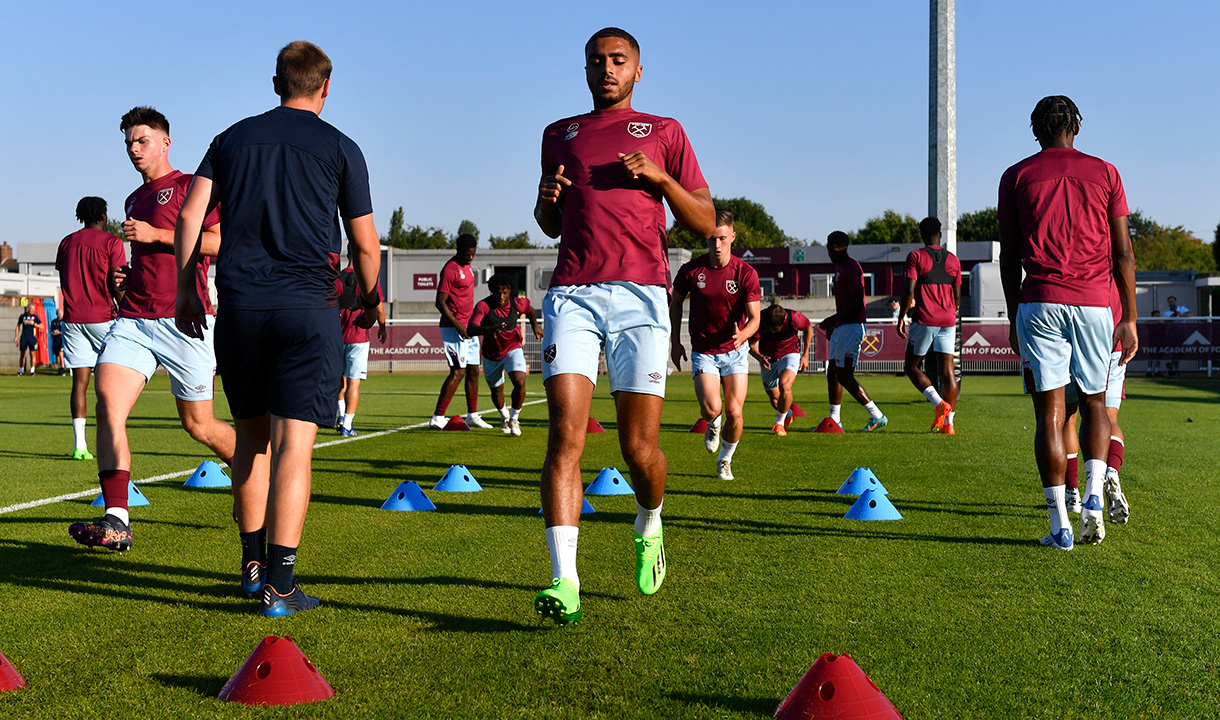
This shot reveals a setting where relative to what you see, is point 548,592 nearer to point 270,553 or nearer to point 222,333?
point 270,553

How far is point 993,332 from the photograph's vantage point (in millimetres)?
29297

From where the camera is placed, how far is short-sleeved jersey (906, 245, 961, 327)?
12.4 m

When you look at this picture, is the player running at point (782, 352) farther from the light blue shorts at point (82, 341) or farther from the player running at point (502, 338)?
the light blue shorts at point (82, 341)

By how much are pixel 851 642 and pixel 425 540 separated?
8.70ft

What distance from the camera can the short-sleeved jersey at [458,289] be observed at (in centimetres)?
1266

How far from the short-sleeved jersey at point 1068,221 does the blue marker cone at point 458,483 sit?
12.9 feet

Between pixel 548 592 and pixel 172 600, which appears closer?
pixel 548 592

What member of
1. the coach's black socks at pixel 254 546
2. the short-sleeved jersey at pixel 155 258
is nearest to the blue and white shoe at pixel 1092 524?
the coach's black socks at pixel 254 546

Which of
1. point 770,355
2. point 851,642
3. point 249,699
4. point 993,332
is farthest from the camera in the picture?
point 993,332

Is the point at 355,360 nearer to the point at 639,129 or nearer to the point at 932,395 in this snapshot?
the point at 932,395

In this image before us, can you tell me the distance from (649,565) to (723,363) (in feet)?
14.9

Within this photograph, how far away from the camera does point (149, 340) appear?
5.49m

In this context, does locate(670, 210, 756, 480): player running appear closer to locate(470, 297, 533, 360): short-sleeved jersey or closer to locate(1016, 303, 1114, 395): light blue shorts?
locate(1016, 303, 1114, 395): light blue shorts

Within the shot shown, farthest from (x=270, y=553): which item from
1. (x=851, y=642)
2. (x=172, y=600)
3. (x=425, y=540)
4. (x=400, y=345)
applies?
(x=400, y=345)
